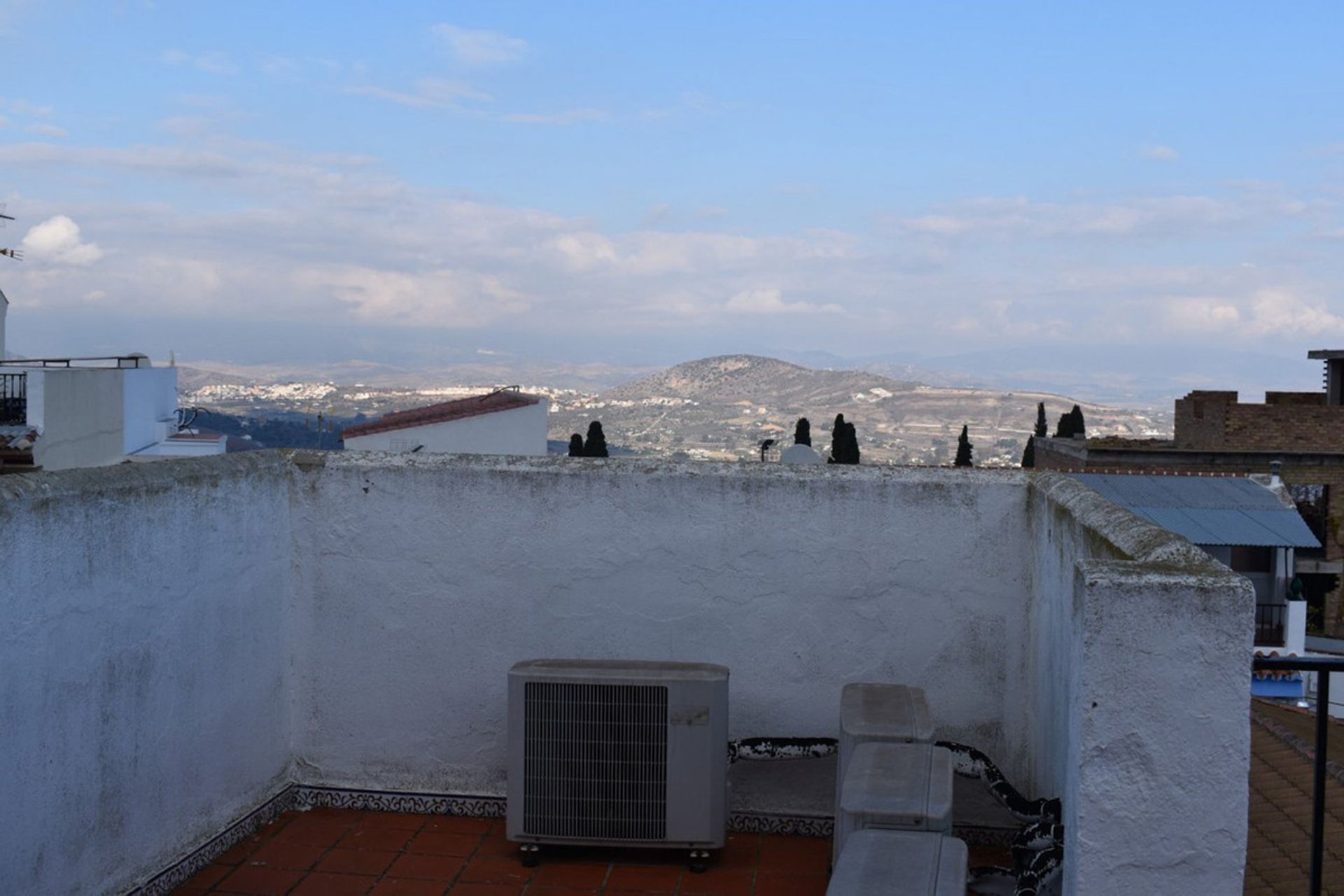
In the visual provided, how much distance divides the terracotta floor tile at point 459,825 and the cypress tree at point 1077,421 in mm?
32783

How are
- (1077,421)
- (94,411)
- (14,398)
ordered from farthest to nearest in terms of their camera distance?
1. (1077,421)
2. (94,411)
3. (14,398)

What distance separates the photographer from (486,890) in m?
4.35

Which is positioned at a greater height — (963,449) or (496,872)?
(963,449)

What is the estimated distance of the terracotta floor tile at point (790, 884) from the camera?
14.2 feet

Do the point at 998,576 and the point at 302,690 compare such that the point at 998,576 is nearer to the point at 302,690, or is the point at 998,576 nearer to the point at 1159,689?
the point at 1159,689

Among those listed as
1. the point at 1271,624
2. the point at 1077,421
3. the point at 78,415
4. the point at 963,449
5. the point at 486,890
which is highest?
the point at 1077,421

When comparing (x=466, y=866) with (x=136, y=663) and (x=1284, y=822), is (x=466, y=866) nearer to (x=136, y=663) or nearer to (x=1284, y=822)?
(x=136, y=663)

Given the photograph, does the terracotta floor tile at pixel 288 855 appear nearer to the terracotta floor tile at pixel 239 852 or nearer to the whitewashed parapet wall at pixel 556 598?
the terracotta floor tile at pixel 239 852

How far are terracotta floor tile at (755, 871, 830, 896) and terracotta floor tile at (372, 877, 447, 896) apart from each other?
1.14m

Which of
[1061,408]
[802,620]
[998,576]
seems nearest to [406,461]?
[802,620]

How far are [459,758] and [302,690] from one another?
72 centimetres

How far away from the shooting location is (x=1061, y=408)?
1634 inches

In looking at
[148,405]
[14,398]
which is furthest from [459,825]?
[148,405]

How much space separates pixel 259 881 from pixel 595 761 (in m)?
1.27
